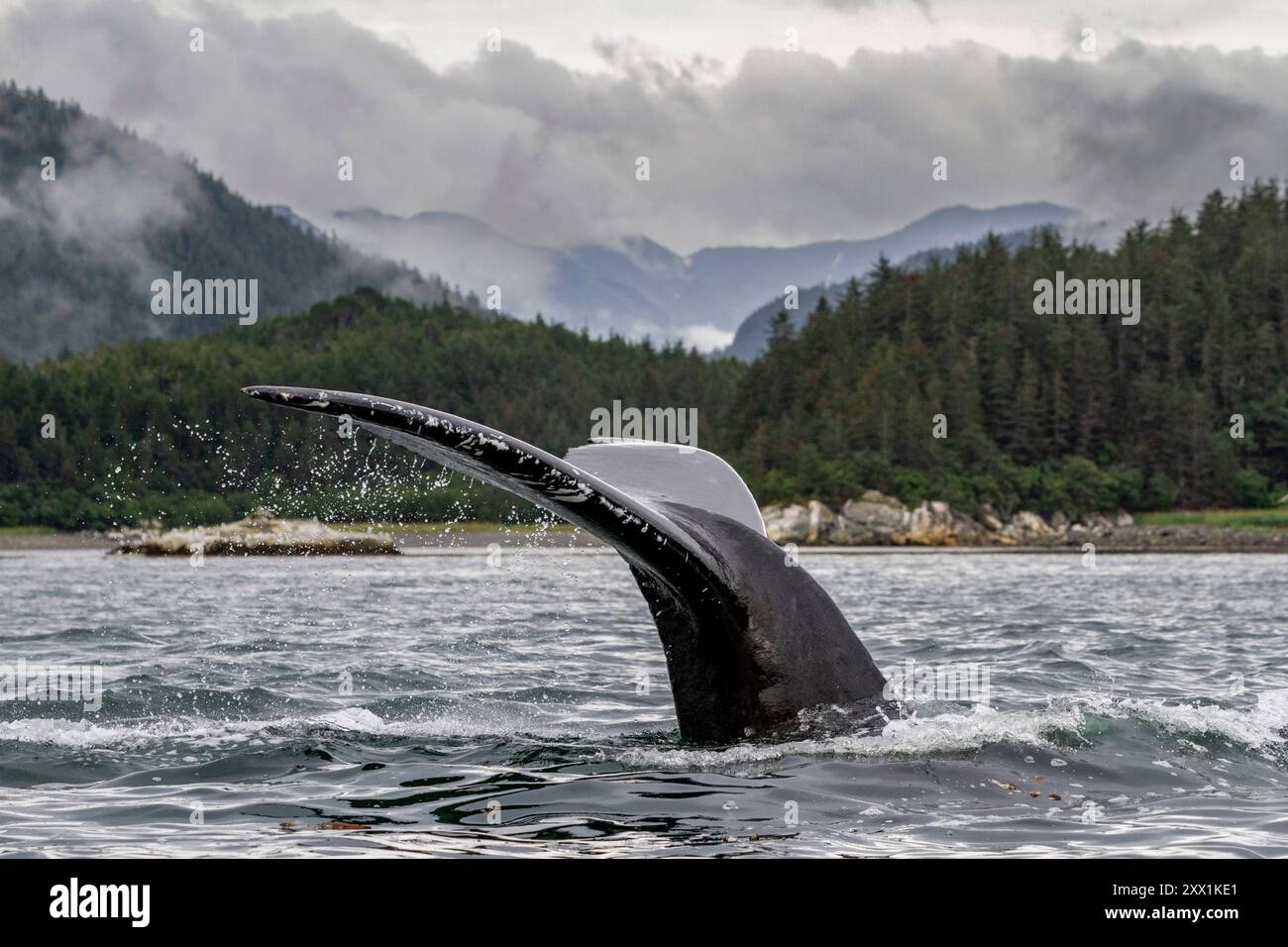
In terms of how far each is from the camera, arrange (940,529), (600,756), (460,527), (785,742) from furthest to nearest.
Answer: (940,529) → (460,527) → (600,756) → (785,742)

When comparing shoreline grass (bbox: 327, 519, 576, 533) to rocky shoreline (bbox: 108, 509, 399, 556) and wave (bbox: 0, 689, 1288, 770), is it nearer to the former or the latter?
rocky shoreline (bbox: 108, 509, 399, 556)

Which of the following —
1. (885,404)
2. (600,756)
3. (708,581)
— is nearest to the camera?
(708,581)

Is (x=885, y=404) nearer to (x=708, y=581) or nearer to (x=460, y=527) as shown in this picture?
(x=460, y=527)

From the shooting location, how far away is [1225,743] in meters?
7.68

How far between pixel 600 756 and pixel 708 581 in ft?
6.35

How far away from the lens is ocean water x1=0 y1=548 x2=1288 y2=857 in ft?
18.4

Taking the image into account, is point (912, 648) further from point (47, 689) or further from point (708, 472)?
point (708, 472)

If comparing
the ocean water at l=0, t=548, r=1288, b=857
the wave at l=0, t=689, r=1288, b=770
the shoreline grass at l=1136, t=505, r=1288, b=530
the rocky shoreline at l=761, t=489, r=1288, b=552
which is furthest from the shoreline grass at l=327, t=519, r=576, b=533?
the wave at l=0, t=689, r=1288, b=770

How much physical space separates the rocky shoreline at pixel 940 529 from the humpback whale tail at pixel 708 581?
73938 mm

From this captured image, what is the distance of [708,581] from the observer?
5863 millimetres

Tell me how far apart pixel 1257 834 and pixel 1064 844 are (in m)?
0.97

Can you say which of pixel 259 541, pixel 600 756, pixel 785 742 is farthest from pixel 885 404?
pixel 785 742

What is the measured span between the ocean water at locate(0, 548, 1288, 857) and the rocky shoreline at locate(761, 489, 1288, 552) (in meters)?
66.3
